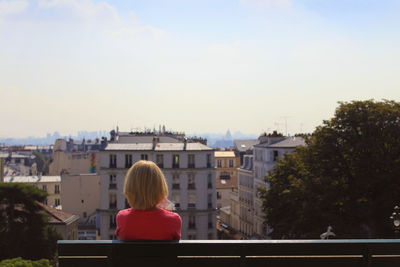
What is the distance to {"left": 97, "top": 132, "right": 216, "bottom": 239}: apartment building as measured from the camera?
60250 millimetres

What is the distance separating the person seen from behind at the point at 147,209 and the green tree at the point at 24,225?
3742 centimetres

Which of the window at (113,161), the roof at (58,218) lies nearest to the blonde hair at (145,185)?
the roof at (58,218)

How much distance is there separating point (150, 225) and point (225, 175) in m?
105

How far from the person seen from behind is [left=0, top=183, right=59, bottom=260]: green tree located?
3742 cm

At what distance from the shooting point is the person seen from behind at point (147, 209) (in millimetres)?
6383

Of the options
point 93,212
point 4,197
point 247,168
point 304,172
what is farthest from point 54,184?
point 304,172

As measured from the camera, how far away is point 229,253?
20.3 feet

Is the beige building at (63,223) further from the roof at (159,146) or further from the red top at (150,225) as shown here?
the red top at (150,225)

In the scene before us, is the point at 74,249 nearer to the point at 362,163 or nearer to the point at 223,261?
the point at 223,261

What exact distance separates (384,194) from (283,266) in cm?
3177

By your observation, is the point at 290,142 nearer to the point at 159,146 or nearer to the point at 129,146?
the point at 159,146

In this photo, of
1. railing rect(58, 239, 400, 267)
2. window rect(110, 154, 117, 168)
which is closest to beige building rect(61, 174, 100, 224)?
window rect(110, 154, 117, 168)

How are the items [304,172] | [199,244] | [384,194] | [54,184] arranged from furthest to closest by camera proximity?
[54,184] → [304,172] → [384,194] → [199,244]

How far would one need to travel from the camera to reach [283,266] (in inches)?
246
